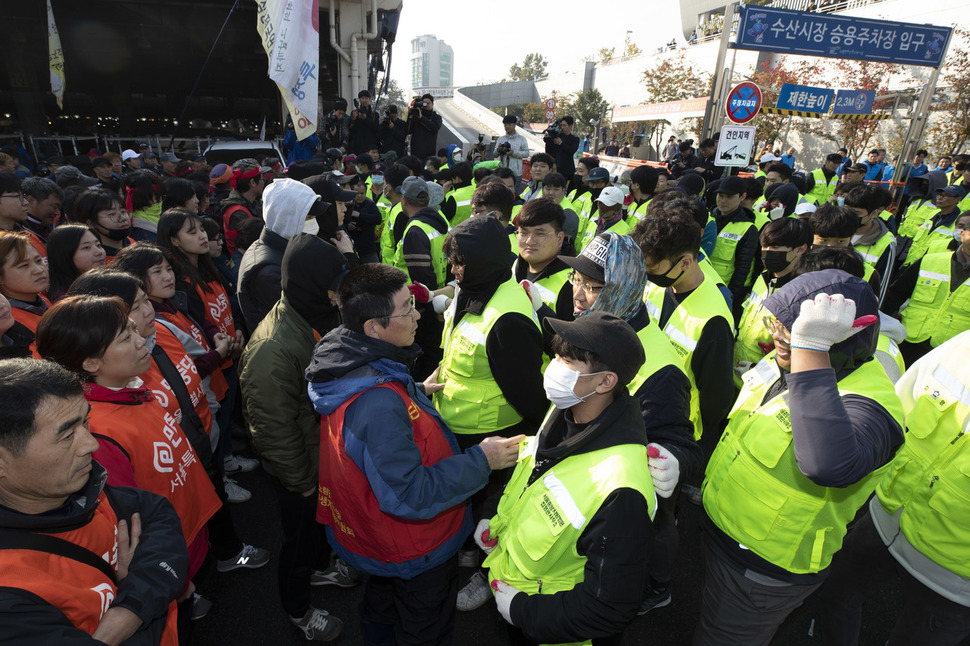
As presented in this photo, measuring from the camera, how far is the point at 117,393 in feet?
6.73

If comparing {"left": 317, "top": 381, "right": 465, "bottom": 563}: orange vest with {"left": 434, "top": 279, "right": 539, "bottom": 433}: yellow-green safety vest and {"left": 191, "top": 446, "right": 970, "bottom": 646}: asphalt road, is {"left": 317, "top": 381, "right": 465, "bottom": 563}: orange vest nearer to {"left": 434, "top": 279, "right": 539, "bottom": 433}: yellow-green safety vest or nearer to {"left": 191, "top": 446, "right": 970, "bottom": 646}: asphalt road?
{"left": 434, "top": 279, "right": 539, "bottom": 433}: yellow-green safety vest

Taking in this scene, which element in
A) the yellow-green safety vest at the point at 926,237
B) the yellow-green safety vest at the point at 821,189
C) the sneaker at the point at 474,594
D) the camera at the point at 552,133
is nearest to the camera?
the sneaker at the point at 474,594

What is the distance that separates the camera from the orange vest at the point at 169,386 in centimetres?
242

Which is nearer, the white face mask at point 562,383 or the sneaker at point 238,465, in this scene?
the white face mask at point 562,383

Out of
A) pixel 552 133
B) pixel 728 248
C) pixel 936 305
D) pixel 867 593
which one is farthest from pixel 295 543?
pixel 552 133

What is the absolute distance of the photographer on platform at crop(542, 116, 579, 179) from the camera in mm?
9820

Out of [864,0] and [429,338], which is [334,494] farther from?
[864,0]

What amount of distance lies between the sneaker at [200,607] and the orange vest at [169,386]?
1.04m

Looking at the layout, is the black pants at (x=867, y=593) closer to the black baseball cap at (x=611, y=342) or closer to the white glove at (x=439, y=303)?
the black baseball cap at (x=611, y=342)

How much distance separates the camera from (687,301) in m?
2.76

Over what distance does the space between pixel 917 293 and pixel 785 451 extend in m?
3.60

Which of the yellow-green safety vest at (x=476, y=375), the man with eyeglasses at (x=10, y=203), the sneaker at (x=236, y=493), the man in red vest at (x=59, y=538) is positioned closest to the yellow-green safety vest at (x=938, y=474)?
the yellow-green safety vest at (x=476, y=375)

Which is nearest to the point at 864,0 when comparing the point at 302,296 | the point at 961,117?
the point at 961,117

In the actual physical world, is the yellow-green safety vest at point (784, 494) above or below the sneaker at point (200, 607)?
above
